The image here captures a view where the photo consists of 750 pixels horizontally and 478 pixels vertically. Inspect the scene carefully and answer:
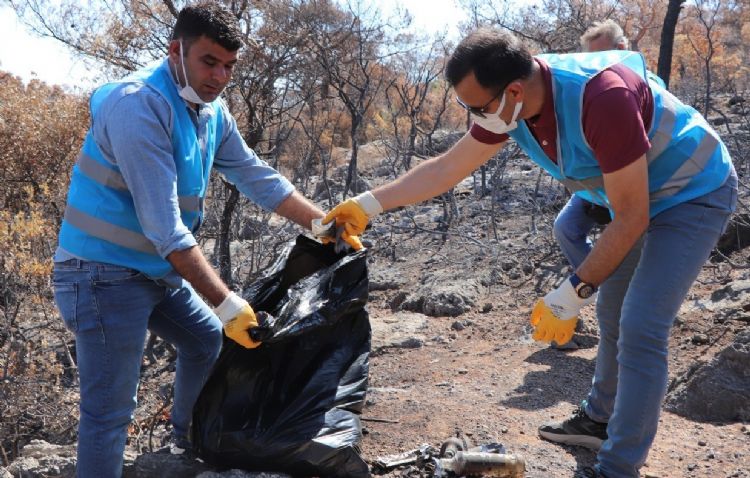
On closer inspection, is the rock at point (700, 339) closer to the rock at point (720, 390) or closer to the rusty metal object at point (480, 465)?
the rock at point (720, 390)

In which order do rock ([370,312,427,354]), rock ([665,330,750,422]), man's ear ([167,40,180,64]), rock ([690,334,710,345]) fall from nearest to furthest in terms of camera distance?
man's ear ([167,40,180,64]) → rock ([665,330,750,422]) → rock ([690,334,710,345]) → rock ([370,312,427,354])

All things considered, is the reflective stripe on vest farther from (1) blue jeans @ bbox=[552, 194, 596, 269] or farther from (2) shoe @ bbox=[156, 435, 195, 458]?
(1) blue jeans @ bbox=[552, 194, 596, 269]

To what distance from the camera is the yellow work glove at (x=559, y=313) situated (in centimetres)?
250

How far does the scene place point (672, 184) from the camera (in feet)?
8.15

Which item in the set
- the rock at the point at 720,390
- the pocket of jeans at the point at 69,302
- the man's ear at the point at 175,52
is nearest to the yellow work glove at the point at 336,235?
the man's ear at the point at 175,52

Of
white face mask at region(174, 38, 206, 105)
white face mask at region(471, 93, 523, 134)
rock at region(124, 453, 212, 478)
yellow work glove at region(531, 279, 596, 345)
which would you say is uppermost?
white face mask at region(471, 93, 523, 134)

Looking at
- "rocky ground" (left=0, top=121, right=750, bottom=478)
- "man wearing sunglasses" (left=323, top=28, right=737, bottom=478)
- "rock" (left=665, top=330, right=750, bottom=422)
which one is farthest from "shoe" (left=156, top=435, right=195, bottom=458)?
"rock" (left=665, top=330, right=750, bottom=422)

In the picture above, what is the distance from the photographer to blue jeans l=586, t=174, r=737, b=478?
2434mm

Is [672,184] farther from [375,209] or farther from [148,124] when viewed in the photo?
[148,124]

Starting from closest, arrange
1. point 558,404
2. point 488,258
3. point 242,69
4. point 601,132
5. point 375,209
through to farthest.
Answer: point 601,132, point 375,209, point 558,404, point 242,69, point 488,258

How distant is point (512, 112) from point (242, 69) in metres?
4.94

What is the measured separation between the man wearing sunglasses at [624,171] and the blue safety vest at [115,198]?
881 mm

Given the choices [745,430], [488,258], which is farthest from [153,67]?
[488,258]

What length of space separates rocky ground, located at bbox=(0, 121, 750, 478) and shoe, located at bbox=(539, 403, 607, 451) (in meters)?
0.04
